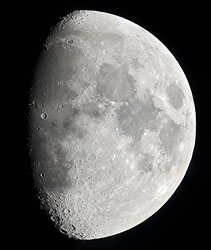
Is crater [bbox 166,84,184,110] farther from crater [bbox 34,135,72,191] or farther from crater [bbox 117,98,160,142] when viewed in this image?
crater [bbox 34,135,72,191]

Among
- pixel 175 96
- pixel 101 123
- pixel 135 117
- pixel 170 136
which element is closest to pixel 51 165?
pixel 101 123

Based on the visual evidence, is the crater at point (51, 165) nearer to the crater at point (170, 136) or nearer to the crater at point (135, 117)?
the crater at point (135, 117)

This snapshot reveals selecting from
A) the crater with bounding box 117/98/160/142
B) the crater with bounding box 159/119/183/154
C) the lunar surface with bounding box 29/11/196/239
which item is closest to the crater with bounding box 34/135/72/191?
the lunar surface with bounding box 29/11/196/239

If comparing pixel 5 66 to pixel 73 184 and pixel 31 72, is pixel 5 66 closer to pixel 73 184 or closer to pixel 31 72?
pixel 31 72

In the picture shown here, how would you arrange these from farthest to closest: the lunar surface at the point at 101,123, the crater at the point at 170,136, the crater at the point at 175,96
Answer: the crater at the point at 175,96
the crater at the point at 170,136
the lunar surface at the point at 101,123

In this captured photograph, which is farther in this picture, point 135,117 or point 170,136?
point 170,136

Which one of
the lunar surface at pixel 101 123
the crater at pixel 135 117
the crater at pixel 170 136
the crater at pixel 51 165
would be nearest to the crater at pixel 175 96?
the lunar surface at pixel 101 123

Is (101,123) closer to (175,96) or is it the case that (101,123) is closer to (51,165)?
(51,165)
